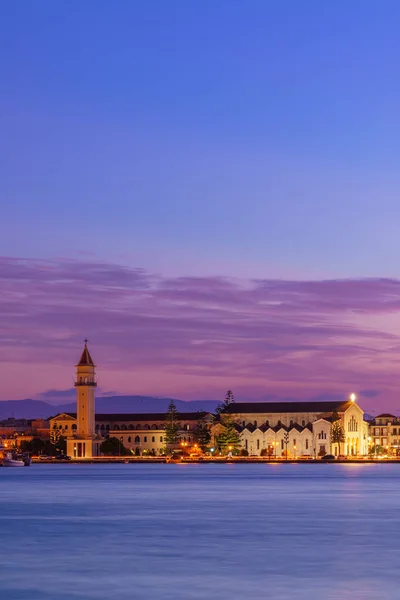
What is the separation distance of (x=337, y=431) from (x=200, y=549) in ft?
510

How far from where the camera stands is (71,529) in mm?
48062

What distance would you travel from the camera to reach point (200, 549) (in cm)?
3997

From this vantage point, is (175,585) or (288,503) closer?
(175,585)

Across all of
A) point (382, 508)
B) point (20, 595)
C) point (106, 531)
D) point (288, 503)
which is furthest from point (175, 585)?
point (288, 503)

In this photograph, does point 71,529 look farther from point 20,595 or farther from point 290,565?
point 20,595

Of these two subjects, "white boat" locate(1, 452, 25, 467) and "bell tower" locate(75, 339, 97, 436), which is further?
"bell tower" locate(75, 339, 97, 436)

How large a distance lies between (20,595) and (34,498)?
43338 millimetres

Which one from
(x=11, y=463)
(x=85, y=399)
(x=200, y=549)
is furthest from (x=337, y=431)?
(x=200, y=549)

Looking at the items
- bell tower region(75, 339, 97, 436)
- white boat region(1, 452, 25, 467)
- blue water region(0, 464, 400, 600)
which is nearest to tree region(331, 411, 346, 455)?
bell tower region(75, 339, 97, 436)

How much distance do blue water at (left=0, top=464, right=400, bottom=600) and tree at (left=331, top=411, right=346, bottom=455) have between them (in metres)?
126

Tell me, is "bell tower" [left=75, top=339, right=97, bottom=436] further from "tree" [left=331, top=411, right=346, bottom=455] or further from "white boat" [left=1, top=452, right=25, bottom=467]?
"tree" [left=331, top=411, right=346, bottom=455]

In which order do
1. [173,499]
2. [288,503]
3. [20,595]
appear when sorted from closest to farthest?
[20,595], [288,503], [173,499]

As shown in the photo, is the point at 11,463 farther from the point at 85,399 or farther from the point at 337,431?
the point at 337,431

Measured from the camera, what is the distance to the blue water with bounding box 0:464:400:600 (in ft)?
101
